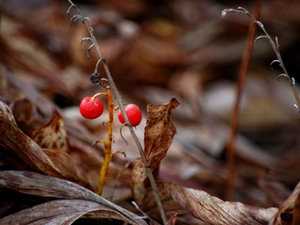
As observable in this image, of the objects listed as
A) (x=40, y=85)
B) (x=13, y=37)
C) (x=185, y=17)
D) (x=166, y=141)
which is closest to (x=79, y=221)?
(x=166, y=141)

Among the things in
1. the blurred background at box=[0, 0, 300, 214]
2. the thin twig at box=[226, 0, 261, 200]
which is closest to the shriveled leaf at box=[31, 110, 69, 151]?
the blurred background at box=[0, 0, 300, 214]

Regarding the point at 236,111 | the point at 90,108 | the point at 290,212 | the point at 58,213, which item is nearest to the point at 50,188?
the point at 58,213

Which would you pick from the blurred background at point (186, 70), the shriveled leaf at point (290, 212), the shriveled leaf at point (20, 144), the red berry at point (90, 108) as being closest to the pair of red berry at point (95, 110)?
the red berry at point (90, 108)

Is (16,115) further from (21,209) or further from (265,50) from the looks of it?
(265,50)

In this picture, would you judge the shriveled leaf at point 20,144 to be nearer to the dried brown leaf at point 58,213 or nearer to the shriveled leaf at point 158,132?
the dried brown leaf at point 58,213

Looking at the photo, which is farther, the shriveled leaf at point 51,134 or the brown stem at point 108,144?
the shriveled leaf at point 51,134
